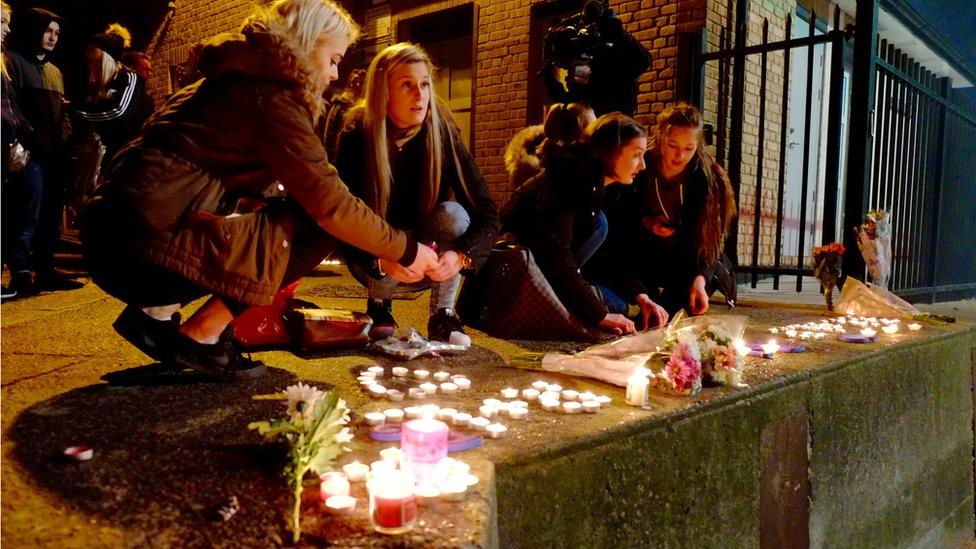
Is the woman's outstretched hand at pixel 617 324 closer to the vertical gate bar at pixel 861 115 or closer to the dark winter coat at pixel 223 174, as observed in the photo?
the dark winter coat at pixel 223 174

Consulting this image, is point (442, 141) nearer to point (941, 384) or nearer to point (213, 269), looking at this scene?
point (213, 269)

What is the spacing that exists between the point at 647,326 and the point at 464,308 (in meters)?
1.07

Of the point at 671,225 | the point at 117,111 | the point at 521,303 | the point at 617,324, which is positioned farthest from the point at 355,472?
the point at 117,111

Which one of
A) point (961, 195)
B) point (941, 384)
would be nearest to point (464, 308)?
point (941, 384)

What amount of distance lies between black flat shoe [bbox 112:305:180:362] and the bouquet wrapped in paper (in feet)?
4.74

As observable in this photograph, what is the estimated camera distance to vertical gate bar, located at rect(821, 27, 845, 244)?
5.19 metres

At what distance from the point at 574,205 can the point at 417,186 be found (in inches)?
35.3

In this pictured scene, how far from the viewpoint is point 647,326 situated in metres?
3.87

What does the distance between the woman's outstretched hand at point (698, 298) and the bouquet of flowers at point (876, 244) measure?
65.5 inches

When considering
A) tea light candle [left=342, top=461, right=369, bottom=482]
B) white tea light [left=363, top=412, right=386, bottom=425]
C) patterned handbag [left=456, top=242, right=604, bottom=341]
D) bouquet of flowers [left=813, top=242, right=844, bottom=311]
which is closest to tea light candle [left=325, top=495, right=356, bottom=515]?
tea light candle [left=342, top=461, right=369, bottom=482]

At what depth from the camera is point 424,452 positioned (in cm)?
148

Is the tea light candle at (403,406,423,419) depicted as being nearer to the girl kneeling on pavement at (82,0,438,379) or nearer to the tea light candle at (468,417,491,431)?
the tea light candle at (468,417,491,431)

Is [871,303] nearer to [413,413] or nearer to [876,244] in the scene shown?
[876,244]

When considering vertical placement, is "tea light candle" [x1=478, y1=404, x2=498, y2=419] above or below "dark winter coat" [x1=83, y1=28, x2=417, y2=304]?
below
